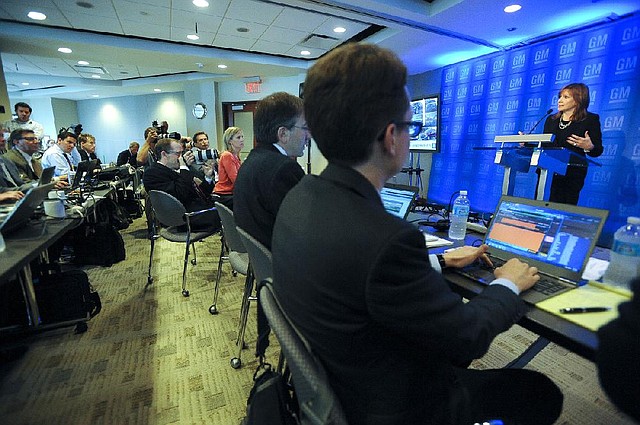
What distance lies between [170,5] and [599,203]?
554 cm

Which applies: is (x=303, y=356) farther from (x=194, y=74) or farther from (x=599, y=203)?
(x=194, y=74)

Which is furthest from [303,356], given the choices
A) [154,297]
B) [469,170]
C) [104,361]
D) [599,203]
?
[469,170]

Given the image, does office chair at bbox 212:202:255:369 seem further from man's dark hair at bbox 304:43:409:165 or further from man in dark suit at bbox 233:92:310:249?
man's dark hair at bbox 304:43:409:165

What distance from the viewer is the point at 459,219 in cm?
159

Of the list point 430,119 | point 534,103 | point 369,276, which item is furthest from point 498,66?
point 369,276

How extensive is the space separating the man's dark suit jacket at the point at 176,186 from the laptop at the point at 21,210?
3.91 feet

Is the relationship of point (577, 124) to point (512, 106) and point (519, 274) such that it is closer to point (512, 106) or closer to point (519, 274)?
point (512, 106)

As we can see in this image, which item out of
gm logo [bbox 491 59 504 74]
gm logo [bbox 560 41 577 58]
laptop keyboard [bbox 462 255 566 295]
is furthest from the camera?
gm logo [bbox 491 59 504 74]

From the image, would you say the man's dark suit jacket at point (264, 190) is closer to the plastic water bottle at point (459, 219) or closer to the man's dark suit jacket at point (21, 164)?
the plastic water bottle at point (459, 219)

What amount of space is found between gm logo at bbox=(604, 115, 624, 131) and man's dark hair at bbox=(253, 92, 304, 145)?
3.82 meters

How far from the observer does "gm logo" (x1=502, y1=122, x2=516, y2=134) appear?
4.74m

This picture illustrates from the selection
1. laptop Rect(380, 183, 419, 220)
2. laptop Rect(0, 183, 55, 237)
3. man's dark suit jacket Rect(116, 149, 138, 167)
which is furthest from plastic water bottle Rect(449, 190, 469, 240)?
man's dark suit jacket Rect(116, 149, 138, 167)

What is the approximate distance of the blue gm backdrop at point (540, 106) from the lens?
11.5 ft

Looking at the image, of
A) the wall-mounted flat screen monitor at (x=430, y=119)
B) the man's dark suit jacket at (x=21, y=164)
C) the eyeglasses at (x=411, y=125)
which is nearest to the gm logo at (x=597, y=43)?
the wall-mounted flat screen monitor at (x=430, y=119)
